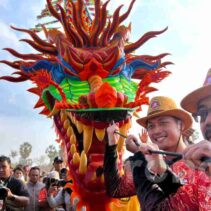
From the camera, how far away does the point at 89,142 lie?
3359 mm

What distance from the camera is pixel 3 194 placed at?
11.5ft

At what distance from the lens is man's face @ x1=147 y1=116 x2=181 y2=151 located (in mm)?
2357

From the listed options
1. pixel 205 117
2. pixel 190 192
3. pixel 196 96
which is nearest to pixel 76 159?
pixel 190 192

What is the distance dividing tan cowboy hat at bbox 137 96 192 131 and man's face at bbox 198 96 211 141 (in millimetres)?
698

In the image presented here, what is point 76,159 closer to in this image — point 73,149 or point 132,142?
point 73,149

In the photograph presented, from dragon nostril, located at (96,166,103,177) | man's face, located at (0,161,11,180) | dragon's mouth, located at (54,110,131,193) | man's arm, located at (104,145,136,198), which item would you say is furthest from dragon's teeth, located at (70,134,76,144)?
man's face, located at (0,161,11,180)

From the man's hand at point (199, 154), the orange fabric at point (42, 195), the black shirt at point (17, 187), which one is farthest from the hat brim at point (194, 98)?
the orange fabric at point (42, 195)

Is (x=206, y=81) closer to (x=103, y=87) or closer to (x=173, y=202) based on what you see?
(x=173, y=202)

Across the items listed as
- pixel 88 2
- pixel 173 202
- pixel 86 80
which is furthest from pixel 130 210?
pixel 88 2

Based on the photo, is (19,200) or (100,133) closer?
(100,133)

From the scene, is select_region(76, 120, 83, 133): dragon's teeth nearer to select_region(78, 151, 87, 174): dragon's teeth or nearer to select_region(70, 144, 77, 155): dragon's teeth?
select_region(70, 144, 77, 155): dragon's teeth

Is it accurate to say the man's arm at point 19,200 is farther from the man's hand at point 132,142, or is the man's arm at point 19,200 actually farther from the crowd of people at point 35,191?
the man's hand at point 132,142

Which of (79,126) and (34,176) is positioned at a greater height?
(79,126)

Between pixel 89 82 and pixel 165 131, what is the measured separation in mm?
1435
